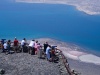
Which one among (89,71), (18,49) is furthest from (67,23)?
(18,49)

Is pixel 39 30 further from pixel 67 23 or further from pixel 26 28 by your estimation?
pixel 67 23

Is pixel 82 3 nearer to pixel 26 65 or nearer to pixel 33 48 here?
pixel 33 48

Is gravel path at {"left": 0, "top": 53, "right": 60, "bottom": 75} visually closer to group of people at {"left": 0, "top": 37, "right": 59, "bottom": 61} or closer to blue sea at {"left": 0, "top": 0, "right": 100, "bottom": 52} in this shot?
group of people at {"left": 0, "top": 37, "right": 59, "bottom": 61}

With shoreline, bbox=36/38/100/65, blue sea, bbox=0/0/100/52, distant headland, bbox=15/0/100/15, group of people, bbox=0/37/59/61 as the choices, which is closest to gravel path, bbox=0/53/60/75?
group of people, bbox=0/37/59/61

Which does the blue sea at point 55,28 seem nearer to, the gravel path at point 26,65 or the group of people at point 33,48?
the group of people at point 33,48

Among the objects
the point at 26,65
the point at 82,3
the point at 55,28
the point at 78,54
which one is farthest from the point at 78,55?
the point at 82,3

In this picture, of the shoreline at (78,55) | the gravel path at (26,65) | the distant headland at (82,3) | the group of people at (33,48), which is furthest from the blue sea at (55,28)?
the gravel path at (26,65)

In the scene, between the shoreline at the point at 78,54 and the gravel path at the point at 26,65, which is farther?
the shoreline at the point at 78,54

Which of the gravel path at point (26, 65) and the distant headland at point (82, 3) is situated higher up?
the distant headland at point (82, 3)
